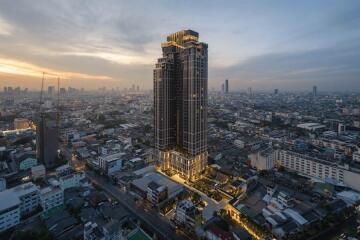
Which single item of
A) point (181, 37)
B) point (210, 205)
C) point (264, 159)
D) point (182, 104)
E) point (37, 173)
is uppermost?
Answer: point (181, 37)

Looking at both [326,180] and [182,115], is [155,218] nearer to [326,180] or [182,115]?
[182,115]

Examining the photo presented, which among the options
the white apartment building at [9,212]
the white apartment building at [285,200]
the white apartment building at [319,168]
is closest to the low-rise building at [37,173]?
the white apartment building at [9,212]

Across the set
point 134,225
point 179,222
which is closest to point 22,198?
point 134,225

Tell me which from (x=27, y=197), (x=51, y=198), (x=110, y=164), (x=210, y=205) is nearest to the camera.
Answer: (x=27, y=197)

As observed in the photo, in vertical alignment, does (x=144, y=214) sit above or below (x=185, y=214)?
below

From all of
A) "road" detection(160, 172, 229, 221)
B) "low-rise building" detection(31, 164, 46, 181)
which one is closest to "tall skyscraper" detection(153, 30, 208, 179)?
"road" detection(160, 172, 229, 221)

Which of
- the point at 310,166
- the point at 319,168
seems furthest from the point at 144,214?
the point at 319,168

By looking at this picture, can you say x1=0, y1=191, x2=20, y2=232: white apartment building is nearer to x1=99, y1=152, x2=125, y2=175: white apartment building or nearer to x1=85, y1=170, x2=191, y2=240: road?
x1=85, y1=170, x2=191, y2=240: road

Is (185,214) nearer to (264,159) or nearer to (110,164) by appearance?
(110,164)
